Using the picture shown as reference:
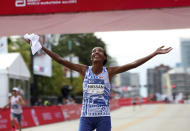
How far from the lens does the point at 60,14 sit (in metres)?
9.59

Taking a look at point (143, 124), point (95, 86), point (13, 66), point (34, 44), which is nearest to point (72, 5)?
point (34, 44)

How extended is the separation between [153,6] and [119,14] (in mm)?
787

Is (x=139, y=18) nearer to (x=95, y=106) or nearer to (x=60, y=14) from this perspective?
(x=60, y=14)

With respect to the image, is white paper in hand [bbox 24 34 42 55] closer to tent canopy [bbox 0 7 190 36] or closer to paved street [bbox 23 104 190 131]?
tent canopy [bbox 0 7 190 36]

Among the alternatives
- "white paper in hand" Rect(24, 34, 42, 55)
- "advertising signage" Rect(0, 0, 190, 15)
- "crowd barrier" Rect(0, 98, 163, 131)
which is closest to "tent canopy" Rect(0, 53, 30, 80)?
"crowd barrier" Rect(0, 98, 163, 131)

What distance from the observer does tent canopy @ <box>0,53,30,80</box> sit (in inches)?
978

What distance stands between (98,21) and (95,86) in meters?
4.34

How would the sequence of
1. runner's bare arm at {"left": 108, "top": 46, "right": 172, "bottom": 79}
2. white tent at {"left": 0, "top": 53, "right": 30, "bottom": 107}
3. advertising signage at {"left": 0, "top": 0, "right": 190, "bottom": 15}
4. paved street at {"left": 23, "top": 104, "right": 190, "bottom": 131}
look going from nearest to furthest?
runner's bare arm at {"left": 108, "top": 46, "right": 172, "bottom": 79}, advertising signage at {"left": 0, "top": 0, "right": 190, "bottom": 15}, paved street at {"left": 23, "top": 104, "right": 190, "bottom": 131}, white tent at {"left": 0, "top": 53, "right": 30, "bottom": 107}

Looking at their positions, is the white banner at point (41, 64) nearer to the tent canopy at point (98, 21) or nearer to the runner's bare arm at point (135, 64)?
the tent canopy at point (98, 21)

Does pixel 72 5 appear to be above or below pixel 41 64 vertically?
above

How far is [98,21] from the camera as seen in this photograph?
31.3ft

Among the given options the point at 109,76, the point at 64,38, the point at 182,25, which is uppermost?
the point at 64,38

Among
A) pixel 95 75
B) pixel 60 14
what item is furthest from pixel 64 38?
pixel 95 75

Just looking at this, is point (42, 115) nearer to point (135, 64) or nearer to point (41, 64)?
point (41, 64)
